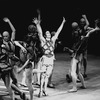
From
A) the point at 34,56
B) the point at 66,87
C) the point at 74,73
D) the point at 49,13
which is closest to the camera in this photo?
the point at 34,56

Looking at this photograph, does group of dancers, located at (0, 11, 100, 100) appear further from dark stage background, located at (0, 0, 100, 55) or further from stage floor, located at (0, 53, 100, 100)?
dark stage background, located at (0, 0, 100, 55)

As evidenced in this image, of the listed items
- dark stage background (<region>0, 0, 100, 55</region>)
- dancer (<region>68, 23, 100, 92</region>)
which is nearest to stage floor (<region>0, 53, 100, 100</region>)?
dancer (<region>68, 23, 100, 92</region>)

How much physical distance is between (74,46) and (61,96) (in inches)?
55.7

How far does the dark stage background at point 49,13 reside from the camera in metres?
14.3

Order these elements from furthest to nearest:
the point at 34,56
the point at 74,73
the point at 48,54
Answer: the point at 74,73
the point at 48,54
the point at 34,56

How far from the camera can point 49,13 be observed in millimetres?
15266

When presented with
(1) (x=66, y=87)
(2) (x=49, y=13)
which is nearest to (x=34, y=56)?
(1) (x=66, y=87)

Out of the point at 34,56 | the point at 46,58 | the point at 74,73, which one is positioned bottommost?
the point at 74,73

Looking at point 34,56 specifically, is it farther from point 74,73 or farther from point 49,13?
point 49,13

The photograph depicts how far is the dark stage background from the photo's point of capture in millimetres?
14273

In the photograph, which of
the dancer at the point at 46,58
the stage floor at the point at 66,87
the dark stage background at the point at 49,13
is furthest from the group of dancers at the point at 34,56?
the dark stage background at the point at 49,13

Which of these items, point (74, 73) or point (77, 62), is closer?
point (74, 73)

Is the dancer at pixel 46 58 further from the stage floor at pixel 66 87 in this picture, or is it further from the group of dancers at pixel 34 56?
the stage floor at pixel 66 87

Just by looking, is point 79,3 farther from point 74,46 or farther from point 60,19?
point 74,46
